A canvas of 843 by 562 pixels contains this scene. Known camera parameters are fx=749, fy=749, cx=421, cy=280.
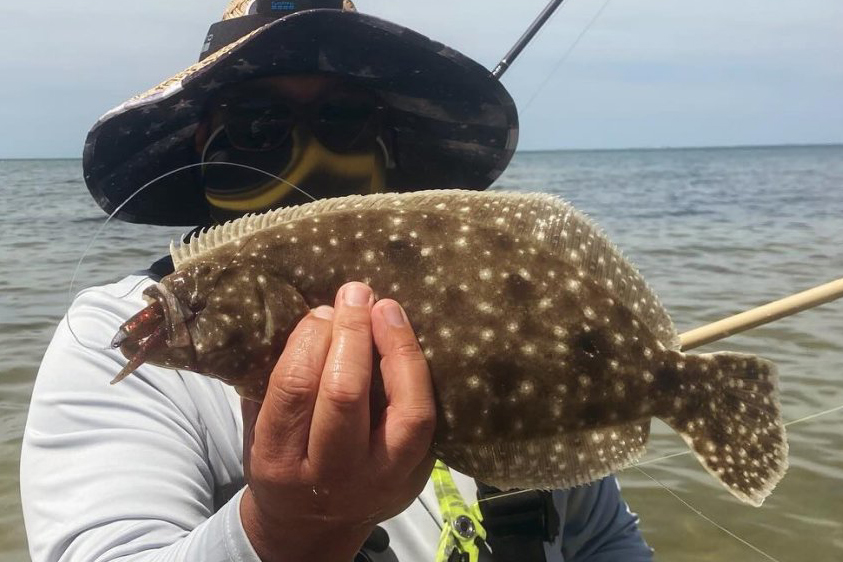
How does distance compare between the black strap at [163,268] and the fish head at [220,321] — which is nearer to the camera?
the fish head at [220,321]

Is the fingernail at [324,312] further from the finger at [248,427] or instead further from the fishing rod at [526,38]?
the fishing rod at [526,38]

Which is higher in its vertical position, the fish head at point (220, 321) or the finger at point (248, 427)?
the fish head at point (220, 321)

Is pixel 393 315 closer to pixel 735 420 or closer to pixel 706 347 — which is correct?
pixel 735 420

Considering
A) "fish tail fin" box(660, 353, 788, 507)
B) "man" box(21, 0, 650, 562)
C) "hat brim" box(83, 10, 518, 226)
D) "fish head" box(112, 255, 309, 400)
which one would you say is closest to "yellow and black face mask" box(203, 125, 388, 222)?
"man" box(21, 0, 650, 562)

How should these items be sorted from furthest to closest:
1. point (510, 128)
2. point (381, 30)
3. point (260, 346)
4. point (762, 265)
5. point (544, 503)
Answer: point (762, 265) < point (510, 128) < point (381, 30) < point (544, 503) < point (260, 346)

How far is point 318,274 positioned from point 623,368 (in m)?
0.84

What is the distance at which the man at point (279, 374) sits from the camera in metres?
1.78

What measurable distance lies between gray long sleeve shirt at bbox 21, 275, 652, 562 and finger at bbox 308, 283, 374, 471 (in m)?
0.34

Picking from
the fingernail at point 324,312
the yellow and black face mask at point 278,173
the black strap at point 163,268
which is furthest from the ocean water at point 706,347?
the fingernail at point 324,312

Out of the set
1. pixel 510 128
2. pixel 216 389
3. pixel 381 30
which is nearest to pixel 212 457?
pixel 216 389

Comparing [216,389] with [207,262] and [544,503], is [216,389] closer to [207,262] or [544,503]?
[207,262]

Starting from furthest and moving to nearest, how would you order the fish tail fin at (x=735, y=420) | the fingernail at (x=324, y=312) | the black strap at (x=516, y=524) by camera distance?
the black strap at (x=516, y=524) → the fish tail fin at (x=735, y=420) → the fingernail at (x=324, y=312)

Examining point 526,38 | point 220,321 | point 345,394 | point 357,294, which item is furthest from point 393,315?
point 526,38

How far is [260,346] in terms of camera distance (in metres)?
1.83
